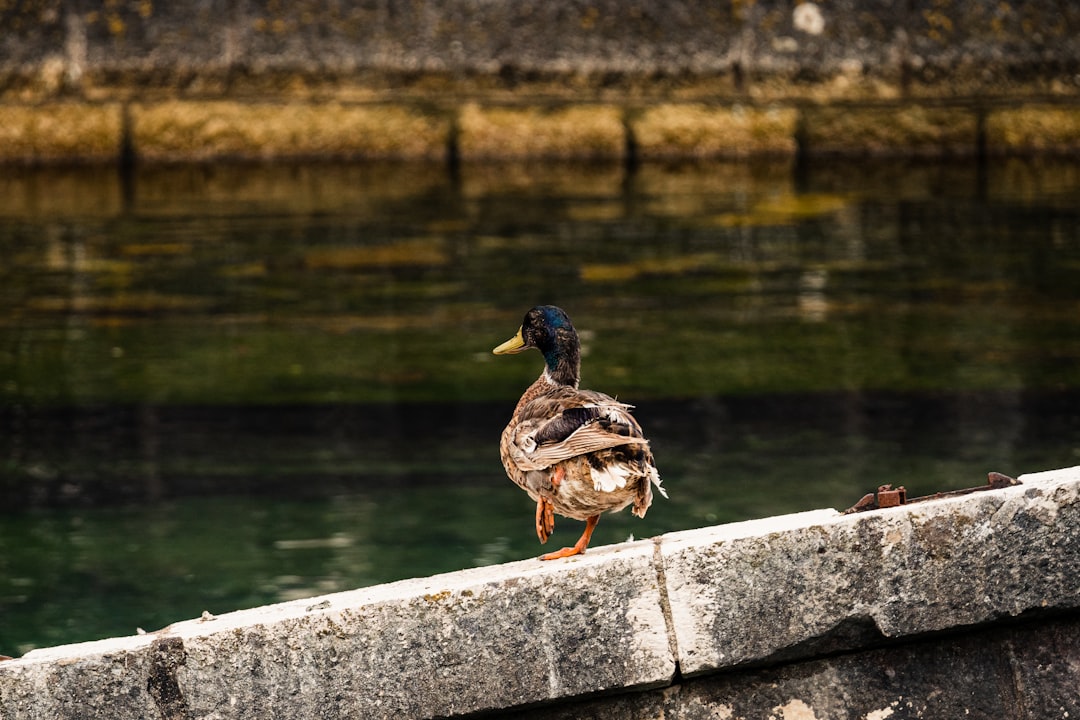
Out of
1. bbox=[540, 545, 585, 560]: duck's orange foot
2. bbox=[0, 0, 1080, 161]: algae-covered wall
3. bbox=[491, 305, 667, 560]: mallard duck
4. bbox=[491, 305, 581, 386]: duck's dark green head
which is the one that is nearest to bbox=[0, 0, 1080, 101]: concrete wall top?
bbox=[0, 0, 1080, 161]: algae-covered wall

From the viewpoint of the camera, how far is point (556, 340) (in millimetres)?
4285

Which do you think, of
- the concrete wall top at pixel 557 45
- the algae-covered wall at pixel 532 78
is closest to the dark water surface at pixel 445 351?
the algae-covered wall at pixel 532 78

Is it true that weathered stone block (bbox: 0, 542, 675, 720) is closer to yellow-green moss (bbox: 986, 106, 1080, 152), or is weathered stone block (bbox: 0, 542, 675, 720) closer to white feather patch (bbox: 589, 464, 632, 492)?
white feather patch (bbox: 589, 464, 632, 492)

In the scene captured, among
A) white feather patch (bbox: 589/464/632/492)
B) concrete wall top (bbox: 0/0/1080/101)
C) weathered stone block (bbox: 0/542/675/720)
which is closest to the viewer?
weathered stone block (bbox: 0/542/675/720)

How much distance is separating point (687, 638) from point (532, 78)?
10501 millimetres

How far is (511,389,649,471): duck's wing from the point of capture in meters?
3.64

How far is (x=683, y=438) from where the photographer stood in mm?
7672

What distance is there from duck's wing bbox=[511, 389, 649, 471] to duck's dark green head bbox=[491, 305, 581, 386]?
279mm

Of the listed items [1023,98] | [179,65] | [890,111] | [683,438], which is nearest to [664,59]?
[890,111]

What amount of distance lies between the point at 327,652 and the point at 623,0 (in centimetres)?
1061

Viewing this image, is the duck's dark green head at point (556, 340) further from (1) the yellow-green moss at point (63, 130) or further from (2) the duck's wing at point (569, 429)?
(1) the yellow-green moss at point (63, 130)

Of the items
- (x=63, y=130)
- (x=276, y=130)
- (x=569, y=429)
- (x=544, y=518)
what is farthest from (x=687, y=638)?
(x=63, y=130)

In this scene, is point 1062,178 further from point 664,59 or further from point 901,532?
point 901,532

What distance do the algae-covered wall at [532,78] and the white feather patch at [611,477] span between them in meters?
10.2
